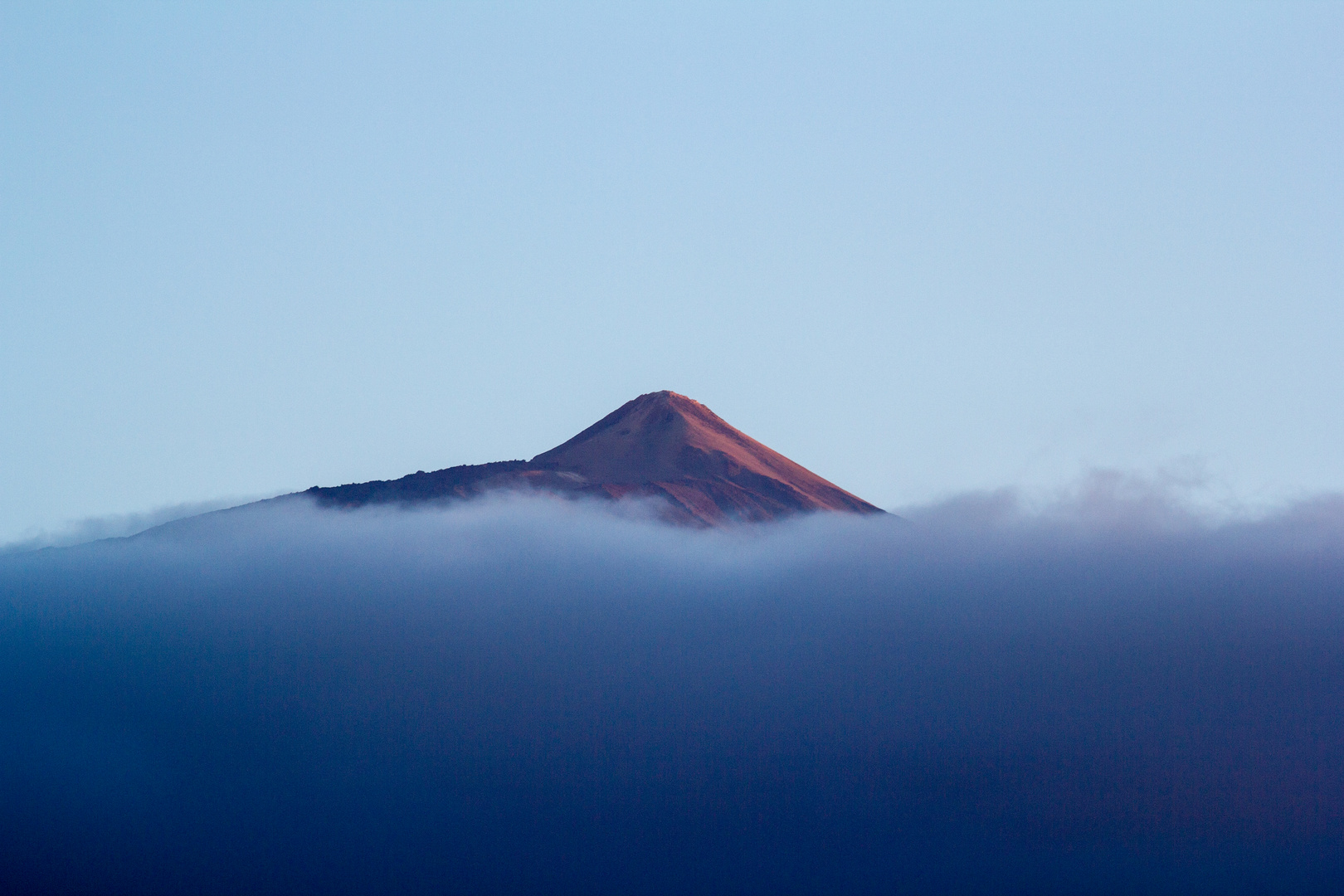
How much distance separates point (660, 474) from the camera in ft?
520

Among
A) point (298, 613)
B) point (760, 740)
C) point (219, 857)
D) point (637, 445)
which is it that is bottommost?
point (219, 857)

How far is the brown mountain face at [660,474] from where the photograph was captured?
157250 mm

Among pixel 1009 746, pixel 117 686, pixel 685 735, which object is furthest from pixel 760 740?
pixel 117 686

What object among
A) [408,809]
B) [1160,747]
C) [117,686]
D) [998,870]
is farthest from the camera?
[117,686]

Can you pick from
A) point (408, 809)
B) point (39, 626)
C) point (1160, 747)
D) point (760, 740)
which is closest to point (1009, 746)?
point (1160, 747)

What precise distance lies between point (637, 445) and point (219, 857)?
55991mm

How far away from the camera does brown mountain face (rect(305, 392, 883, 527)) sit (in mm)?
157250

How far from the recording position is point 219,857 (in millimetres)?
149625

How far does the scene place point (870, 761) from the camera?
548ft

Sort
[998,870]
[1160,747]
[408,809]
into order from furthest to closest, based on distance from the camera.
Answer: [1160,747] → [408,809] → [998,870]

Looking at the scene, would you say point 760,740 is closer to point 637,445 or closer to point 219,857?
point 637,445

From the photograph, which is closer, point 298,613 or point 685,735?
point 685,735

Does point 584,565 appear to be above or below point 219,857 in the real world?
above

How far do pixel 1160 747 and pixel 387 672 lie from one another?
86935 millimetres
